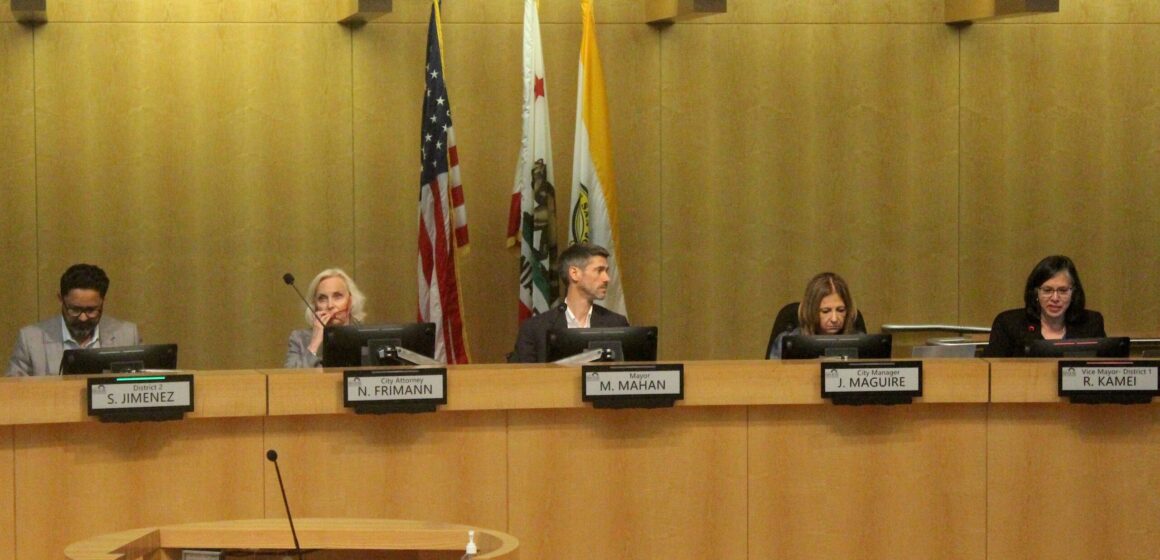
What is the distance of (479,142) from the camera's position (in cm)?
632

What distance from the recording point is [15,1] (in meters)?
5.64

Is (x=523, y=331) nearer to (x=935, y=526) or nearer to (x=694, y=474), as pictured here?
(x=694, y=474)

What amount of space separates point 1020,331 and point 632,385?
177cm

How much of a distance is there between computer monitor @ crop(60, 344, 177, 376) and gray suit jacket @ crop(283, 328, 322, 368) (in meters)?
0.85

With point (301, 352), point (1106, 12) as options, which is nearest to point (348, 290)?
point (301, 352)

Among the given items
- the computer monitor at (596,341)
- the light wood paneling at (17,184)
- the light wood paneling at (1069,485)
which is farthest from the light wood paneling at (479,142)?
the light wood paneling at (1069,485)

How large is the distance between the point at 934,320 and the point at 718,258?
104 centimetres

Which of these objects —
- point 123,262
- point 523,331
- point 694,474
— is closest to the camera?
point 694,474

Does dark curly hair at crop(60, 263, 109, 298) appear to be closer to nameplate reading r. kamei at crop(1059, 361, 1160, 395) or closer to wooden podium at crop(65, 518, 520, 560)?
wooden podium at crop(65, 518, 520, 560)

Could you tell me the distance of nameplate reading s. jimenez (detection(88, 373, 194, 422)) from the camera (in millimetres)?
3658

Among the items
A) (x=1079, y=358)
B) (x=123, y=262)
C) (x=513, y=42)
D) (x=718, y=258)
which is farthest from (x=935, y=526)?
(x=123, y=262)

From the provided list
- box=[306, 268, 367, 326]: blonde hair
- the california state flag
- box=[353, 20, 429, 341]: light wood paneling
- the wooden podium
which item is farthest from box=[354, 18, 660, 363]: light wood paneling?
the wooden podium

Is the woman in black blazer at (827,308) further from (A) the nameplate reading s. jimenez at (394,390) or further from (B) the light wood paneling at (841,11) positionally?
(B) the light wood paneling at (841,11)

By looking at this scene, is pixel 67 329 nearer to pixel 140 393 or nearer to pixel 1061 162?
pixel 140 393
